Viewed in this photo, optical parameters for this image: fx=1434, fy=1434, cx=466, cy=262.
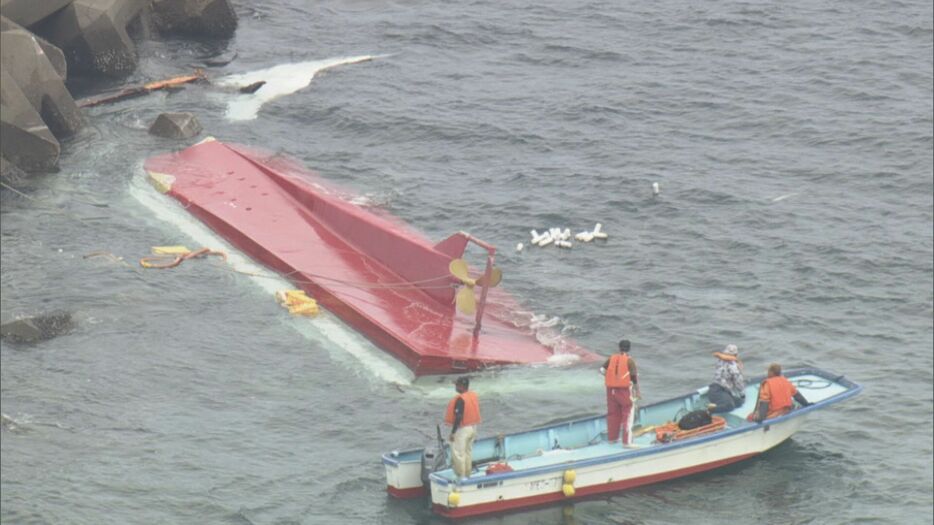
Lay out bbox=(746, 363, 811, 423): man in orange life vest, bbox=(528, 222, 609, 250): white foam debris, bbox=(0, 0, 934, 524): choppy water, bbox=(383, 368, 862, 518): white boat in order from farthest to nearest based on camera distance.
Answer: bbox=(528, 222, 609, 250): white foam debris → bbox=(746, 363, 811, 423): man in orange life vest → bbox=(0, 0, 934, 524): choppy water → bbox=(383, 368, 862, 518): white boat

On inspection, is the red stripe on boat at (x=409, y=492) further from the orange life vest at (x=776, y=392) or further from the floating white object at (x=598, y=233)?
the floating white object at (x=598, y=233)

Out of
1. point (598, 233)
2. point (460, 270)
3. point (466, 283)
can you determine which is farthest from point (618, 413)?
point (598, 233)

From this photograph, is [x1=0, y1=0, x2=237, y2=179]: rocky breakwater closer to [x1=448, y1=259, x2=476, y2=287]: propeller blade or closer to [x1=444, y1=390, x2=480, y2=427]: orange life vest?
[x1=448, y1=259, x2=476, y2=287]: propeller blade

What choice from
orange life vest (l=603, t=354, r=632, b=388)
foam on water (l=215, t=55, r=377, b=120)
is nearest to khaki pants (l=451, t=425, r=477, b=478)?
orange life vest (l=603, t=354, r=632, b=388)

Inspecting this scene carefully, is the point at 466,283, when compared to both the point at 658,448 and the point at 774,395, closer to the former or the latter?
the point at 658,448

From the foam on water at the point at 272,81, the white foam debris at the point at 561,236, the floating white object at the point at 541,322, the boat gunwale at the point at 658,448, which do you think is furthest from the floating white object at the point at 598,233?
the foam on water at the point at 272,81
